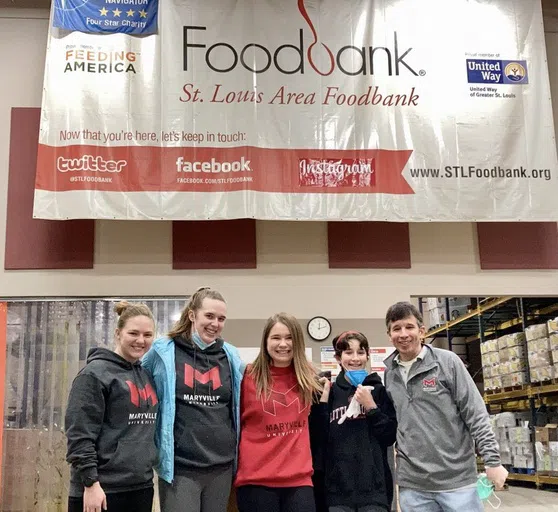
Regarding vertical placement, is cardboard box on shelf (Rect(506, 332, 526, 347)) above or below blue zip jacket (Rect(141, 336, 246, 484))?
above

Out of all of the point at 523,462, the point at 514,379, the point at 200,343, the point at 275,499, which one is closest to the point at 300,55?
the point at 200,343

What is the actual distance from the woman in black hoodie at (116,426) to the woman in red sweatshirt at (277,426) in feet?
1.38

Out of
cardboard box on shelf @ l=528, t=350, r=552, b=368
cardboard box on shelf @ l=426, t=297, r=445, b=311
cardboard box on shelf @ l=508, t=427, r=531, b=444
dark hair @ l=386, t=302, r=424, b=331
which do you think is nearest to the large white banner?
cardboard box on shelf @ l=528, t=350, r=552, b=368

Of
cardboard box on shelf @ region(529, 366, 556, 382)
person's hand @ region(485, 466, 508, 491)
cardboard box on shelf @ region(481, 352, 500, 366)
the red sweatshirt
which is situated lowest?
person's hand @ region(485, 466, 508, 491)

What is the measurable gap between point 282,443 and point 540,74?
466cm

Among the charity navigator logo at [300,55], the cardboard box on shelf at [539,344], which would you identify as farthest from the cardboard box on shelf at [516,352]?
the charity navigator logo at [300,55]

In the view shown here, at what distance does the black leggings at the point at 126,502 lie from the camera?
8.75 ft

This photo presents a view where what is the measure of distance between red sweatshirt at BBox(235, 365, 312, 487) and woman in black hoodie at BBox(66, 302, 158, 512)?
41 cm

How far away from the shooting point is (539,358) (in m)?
7.83

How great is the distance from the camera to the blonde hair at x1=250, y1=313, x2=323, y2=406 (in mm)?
3020

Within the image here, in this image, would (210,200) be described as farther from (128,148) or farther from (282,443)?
(282,443)

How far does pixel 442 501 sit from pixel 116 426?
1.47 m

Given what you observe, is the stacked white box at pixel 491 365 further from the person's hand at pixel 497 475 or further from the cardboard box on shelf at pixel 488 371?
the person's hand at pixel 497 475

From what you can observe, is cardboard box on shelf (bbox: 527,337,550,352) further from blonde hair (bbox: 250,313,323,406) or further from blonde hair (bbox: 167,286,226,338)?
blonde hair (bbox: 167,286,226,338)
